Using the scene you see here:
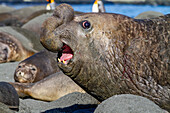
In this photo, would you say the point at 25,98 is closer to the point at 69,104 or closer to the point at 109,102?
the point at 69,104

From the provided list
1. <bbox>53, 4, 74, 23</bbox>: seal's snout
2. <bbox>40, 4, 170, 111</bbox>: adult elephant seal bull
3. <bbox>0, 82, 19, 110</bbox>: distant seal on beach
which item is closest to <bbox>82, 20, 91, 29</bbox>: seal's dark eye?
<bbox>40, 4, 170, 111</bbox>: adult elephant seal bull

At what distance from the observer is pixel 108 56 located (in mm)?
2541

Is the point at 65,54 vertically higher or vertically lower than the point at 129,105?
higher

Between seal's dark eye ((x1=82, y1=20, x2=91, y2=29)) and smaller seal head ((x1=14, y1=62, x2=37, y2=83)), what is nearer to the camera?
seal's dark eye ((x1=82, y1=20, x2=91, y2=29))

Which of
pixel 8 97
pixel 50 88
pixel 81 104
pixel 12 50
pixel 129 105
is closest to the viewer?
pixel 129 105

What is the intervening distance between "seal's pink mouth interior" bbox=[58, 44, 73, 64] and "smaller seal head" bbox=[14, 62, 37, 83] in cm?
270

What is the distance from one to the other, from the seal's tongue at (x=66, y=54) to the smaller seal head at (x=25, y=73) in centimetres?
271

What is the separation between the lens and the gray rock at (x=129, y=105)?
2248 millimetres

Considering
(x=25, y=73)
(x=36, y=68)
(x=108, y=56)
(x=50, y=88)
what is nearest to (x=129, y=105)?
(x=108, y=56)

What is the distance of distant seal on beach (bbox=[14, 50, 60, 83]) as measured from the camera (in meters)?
5.18

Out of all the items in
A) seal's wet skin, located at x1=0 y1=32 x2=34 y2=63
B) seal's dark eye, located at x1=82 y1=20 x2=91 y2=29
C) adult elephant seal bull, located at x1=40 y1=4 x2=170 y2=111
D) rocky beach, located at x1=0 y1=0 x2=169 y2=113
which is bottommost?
seal's wet skin, located at x1=0 y1=32 x2=34 y2=63

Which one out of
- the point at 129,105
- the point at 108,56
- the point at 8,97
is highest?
the point at 108,56

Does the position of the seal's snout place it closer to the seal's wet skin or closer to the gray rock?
the gray rock

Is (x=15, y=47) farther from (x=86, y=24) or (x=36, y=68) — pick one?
(x=86, y=24)
